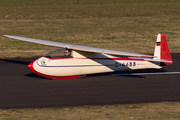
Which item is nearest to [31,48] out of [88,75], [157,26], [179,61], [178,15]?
[88,75]

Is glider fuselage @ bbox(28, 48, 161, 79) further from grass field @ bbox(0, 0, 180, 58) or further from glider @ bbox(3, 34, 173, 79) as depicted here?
grass field @ bbox(0, 0, 180, 58)

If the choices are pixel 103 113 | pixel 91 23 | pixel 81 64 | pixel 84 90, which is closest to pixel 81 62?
pixel 81 64

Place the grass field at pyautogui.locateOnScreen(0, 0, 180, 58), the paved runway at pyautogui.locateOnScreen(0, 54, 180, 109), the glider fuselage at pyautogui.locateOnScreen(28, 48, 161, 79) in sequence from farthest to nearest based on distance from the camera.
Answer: the grass field at pyautogui.locateOnScreen(0, 0, 180, 58), the glider fuselage at pyautogui.locateOnScreen(28, 48, 161, 79), the paved runway at pyautogui.locateOnScreen(0, 54, 180, 109)

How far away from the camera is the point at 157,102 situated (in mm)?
11984

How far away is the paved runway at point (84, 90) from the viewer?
12219mm

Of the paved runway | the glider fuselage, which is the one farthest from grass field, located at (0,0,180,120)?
the glider fuselage

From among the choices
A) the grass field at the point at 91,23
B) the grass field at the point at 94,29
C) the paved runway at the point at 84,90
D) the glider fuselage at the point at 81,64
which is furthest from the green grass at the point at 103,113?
the grass field at the point at 91,23

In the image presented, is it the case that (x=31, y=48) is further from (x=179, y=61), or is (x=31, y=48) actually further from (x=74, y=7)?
(x=74, y=7)

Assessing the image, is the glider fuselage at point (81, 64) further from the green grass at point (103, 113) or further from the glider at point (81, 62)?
the green grass at point (103, 113)

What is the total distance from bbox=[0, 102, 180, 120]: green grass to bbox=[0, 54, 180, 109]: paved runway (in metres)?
0.77

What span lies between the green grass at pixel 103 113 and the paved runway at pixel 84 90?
0.77 metres

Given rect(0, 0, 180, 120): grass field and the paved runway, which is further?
the paved runway

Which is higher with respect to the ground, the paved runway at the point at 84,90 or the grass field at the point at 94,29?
the grass field at the point at 94,29

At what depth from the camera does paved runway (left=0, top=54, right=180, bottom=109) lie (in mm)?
12219
